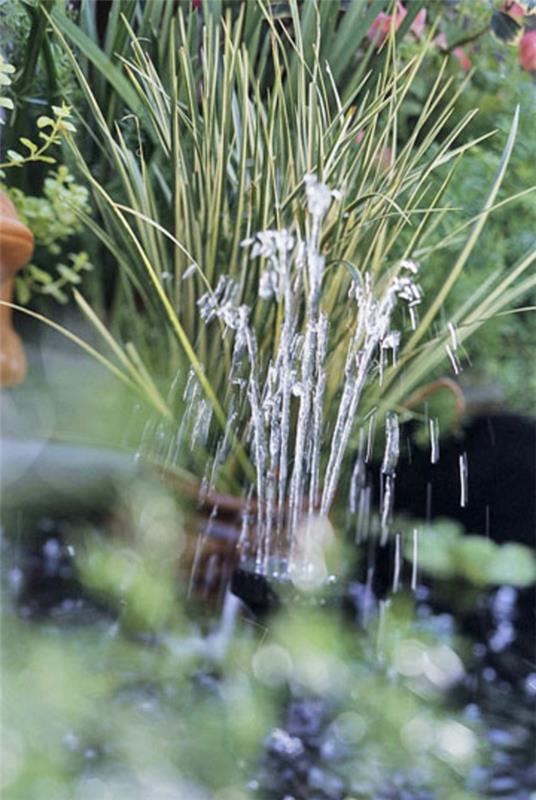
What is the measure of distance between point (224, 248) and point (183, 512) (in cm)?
37

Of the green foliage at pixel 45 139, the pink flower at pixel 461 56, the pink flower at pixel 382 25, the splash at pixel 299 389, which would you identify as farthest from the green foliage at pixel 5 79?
the pink flower at pixel 461 56

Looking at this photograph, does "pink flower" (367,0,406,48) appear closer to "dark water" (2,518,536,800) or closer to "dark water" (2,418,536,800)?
"dark water" (2,418,536,800)

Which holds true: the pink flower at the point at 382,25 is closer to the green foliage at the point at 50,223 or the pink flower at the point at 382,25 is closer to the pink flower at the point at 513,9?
the pink flower at the point at 513,9

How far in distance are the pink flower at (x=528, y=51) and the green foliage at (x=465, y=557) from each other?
67 centimetres

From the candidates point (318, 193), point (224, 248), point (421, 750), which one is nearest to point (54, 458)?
point (224, 248)

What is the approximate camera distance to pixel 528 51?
130 centimetres

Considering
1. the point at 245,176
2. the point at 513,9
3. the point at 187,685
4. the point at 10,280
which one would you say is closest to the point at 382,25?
the point at 513,9

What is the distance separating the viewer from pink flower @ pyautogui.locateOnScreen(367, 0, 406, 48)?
1.27 meters

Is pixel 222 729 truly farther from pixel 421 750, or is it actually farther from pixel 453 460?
pixel 453 460

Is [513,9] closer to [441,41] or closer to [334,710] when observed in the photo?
[441,41]

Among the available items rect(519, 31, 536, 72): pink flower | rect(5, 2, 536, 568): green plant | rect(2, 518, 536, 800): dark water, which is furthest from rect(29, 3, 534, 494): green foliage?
rect(2, 518, 536, 800): dark water

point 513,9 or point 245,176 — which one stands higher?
point 513,9

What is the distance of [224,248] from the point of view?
122cm

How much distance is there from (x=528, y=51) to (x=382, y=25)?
0.71 feet
